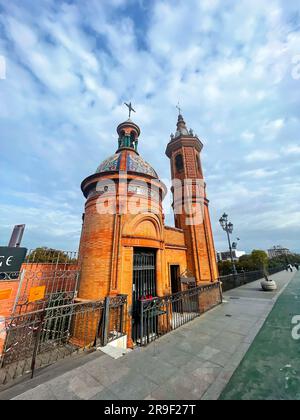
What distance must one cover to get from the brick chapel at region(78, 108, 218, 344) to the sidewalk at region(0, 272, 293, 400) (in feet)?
10.3

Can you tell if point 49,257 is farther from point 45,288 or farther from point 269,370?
point 269,370

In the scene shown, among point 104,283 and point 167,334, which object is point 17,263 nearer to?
point 104,283

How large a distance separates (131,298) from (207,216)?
9360 mm

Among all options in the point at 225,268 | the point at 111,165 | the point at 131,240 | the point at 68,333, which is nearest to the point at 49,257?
the point at 68,333

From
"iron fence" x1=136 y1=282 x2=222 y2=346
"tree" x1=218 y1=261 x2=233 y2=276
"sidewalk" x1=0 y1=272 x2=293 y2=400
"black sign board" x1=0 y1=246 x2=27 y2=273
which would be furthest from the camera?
"tree" x1=218 y1=261 x2=233 y2=276

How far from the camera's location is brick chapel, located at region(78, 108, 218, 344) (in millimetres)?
7758

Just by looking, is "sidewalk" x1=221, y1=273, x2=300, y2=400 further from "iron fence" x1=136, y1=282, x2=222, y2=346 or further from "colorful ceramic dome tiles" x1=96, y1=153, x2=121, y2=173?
"colorful ceramic dome tiles" x1=96, y1=153, x2=121, y2=173

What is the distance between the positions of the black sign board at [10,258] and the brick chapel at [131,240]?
264cm

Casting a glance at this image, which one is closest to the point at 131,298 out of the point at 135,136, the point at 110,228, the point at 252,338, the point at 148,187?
the point at 110,228

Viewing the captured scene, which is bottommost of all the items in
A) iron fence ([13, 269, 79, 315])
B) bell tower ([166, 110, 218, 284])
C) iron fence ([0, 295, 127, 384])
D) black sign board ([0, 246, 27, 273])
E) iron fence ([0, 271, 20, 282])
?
iron fence ([0, 295, 127, 384])

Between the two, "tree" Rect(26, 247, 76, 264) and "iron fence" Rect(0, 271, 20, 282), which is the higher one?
"tree" Rect(26, 247, 76, 264)

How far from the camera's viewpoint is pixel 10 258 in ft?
20.6

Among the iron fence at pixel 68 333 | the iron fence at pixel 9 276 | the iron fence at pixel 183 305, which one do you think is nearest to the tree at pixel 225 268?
the iron fence at pixel 183 305

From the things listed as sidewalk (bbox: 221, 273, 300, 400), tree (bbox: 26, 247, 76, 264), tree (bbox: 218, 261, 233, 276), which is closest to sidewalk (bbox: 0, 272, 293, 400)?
sidewalk (bbox: 221, 273, 300, 400)
